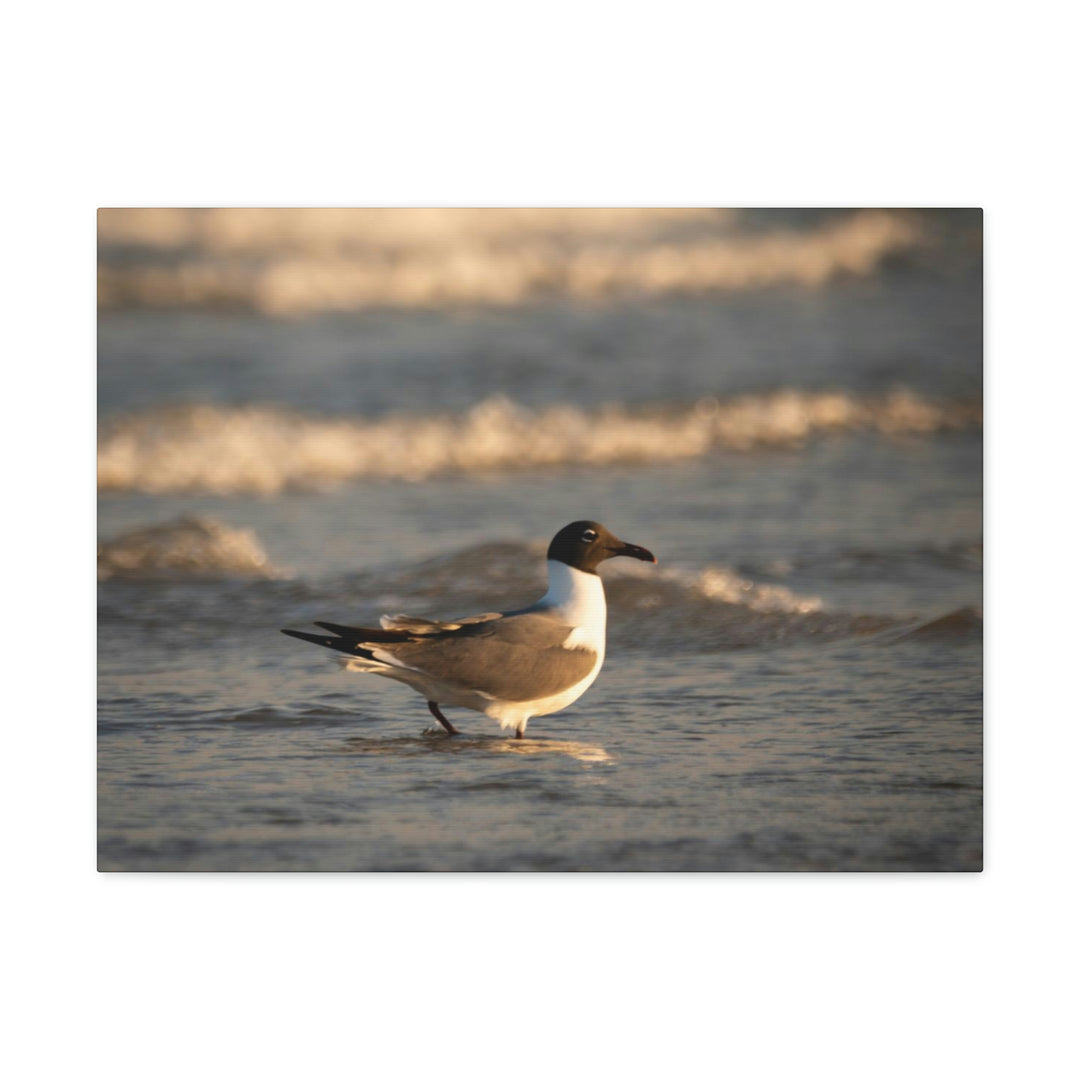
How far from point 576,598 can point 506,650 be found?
26 cm

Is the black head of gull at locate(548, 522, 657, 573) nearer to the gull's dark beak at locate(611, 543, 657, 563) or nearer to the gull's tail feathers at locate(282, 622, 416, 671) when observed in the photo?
the gull's dark beak at locate(611, 543, 657, 563)

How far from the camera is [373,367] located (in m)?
5.69

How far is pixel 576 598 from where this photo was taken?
4734 mm

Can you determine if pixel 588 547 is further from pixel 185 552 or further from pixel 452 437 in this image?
pixel 185 552

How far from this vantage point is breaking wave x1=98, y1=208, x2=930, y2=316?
16.4ft

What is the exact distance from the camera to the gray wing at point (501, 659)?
4609 mm

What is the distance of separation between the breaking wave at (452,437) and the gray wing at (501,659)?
3.62 feet

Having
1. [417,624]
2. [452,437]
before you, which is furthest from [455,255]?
[417,624]

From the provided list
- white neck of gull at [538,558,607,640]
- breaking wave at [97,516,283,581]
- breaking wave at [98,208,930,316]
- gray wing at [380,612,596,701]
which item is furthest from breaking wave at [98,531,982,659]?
breaking wave at [98,208,930,316]

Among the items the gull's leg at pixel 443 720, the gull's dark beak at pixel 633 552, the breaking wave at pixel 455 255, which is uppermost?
the breaking wave at pixel 455 255

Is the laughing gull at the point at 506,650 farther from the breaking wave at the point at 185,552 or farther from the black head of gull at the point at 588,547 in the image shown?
the breaking wave at the point at 185,552

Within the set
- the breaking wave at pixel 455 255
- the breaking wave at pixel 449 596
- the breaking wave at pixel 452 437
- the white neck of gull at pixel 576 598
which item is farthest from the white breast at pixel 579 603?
the breaking wave at pixel 455 255
